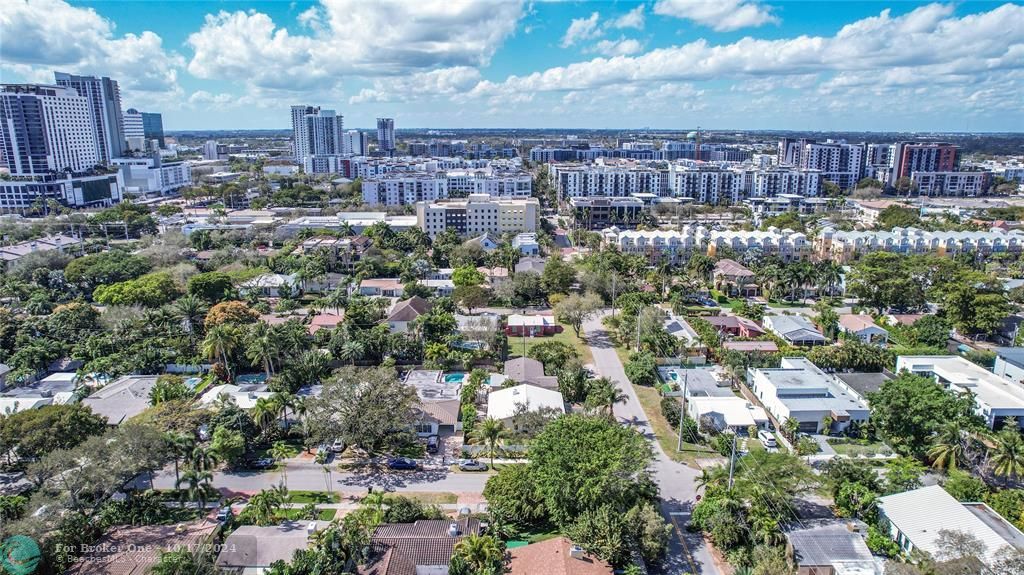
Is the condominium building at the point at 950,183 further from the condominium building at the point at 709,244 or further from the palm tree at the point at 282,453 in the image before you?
the palm tree at the point at 282,453

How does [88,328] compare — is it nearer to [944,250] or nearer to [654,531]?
[654,531]

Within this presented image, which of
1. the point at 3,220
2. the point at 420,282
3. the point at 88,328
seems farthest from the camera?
the point at 3,220

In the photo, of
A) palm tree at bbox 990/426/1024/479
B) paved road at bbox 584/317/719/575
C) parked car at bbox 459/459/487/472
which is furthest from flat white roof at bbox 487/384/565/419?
palm tree at bbox 990/426/1024/479

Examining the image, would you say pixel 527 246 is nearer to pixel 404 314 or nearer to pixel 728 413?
pixel 404 314

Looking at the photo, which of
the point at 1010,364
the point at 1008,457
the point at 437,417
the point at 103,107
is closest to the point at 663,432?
the point at 437,417

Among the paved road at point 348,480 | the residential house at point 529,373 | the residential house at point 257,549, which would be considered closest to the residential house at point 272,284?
the residential house at point 529,373

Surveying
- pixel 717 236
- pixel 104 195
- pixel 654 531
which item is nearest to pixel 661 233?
pixel 717 236

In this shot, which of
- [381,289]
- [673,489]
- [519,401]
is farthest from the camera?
[381,289]
